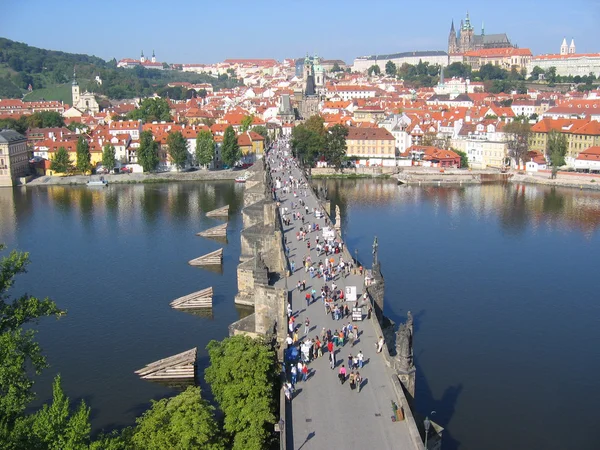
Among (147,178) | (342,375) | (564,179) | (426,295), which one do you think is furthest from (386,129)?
(342,375)

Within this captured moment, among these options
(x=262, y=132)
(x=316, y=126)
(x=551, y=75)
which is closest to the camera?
(x=316, y=126)

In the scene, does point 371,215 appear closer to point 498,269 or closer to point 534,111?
point 498,269

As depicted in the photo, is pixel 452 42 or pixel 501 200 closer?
pixel 501 200

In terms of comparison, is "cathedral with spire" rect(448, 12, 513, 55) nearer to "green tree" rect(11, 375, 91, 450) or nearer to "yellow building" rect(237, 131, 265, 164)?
"yellow building" rect(237, 131, 265, 164)

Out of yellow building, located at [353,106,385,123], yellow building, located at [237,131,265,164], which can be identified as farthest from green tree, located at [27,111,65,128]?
yellow building, located at [353,106,385,123]

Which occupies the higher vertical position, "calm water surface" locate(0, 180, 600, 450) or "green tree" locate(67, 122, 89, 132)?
"green tree" locate(67, 122, 89, 132)

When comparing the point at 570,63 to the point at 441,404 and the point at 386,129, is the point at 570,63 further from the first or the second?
the point at 441,404

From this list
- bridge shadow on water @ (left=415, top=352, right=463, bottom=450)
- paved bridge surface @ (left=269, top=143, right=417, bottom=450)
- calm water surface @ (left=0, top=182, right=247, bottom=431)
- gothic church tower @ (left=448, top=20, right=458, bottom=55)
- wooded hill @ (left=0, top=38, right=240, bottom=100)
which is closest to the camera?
paved bridge surface @ (left=269, top=143, right=417, bottom=450)


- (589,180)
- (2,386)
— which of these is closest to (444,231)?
(589,180)
